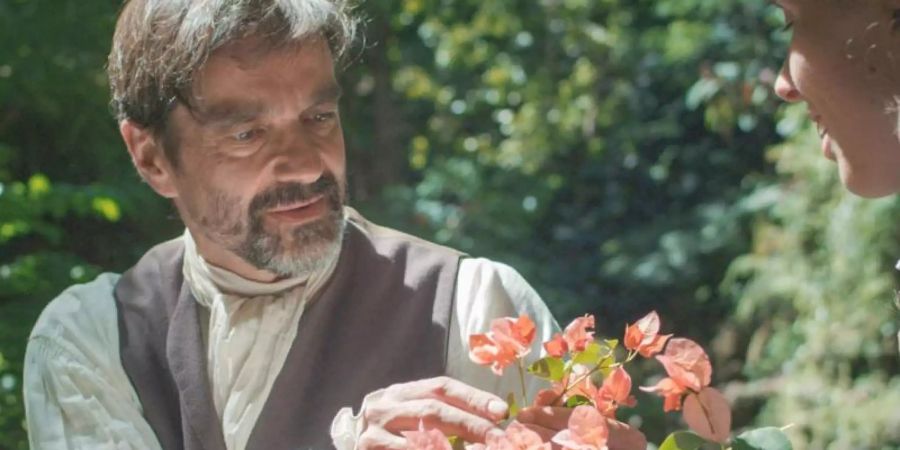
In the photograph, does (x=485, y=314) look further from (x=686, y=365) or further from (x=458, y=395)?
(x=686, y=365)

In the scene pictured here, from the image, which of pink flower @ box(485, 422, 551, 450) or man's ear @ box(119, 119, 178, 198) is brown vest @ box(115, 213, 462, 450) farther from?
pink flower @ box(485, 422, 551, 450)

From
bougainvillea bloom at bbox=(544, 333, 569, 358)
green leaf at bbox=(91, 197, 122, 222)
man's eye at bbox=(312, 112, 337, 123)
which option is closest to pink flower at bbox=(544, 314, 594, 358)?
bougainvillea bloom at bbox=(544, 333, 569, 358)

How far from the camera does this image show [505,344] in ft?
3.99

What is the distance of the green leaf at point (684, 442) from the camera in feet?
3.88

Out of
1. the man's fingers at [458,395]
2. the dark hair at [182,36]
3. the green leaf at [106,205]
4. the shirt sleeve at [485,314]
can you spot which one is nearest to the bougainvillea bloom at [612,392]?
the man's fingers at [458,395]

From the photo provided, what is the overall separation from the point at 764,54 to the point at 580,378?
145 inches

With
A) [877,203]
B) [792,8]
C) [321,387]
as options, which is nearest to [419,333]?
[321,387]

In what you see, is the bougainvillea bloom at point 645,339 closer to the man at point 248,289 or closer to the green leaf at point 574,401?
the green leaf at point 574,401

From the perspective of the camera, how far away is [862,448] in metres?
3.92

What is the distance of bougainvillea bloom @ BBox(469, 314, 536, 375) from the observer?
1.21 meters

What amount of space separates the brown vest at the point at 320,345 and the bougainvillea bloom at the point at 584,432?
467 mm

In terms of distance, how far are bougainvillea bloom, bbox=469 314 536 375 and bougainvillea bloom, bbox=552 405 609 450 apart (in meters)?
0.08

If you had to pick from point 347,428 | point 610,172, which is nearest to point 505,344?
point 347,428

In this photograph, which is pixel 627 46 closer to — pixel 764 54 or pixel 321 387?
pixel 764 54
